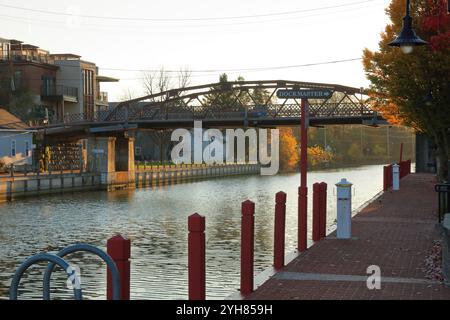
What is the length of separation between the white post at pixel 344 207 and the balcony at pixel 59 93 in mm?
74503

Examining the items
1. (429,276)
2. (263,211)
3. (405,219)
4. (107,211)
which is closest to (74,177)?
(107,211)

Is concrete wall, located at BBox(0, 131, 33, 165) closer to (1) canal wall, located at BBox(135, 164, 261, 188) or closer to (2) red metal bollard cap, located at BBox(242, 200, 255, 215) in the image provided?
(1) canal wall, located at BBox(135, 164, 261, 188)

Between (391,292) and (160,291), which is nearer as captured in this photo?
(391,292)

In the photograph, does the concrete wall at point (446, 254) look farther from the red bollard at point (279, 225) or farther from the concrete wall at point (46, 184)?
the concrete wall at point (46, 184)

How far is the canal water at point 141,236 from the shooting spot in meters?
16.3

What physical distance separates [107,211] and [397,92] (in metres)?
18.5

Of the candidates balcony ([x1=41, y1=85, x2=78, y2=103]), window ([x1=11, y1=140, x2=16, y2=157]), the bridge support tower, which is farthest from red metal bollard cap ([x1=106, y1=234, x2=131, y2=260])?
balcony ([x1=41, y1=85, x2=78, y2=103])

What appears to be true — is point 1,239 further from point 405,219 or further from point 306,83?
point 306,83

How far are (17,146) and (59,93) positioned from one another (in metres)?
22.6

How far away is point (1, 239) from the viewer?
88.5 ft
